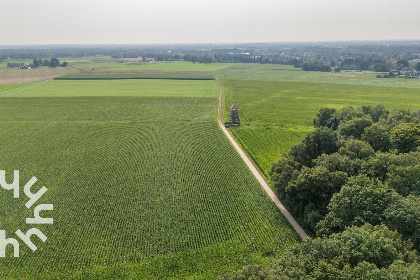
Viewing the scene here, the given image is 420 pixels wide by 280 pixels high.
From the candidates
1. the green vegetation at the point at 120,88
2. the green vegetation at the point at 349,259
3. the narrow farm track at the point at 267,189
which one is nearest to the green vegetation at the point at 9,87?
the green vegetation at the point at 120,88

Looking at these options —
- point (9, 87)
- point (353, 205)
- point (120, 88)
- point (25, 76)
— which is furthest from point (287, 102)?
point (25, 76)

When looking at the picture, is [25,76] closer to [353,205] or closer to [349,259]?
[353,205]

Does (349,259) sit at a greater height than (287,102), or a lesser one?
lesser

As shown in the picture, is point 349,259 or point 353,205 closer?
point 349,259

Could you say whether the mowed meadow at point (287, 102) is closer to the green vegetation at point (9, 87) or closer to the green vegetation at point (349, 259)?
the green vegetation at point (349, 259)

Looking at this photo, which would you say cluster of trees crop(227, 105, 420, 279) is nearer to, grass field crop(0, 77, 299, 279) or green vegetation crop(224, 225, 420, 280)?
green vegetation crop(224, 225, 420, 280)

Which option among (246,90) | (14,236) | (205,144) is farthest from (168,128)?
(246,90)

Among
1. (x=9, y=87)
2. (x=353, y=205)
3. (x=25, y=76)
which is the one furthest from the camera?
(x=25, y=76)
